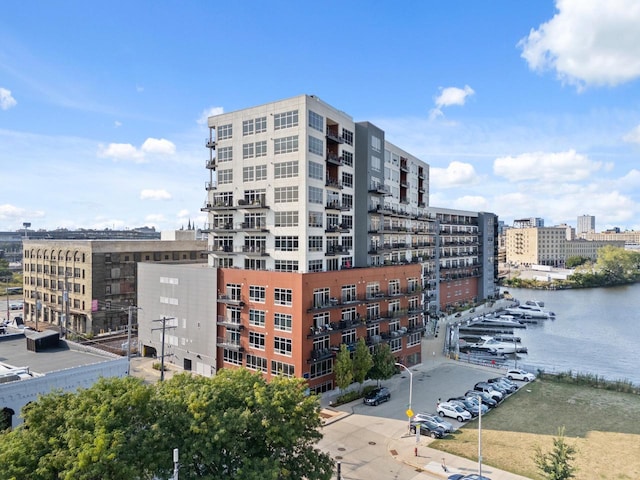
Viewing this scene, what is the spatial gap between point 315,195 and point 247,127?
1153cm

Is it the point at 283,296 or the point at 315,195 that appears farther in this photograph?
the point at 315,195

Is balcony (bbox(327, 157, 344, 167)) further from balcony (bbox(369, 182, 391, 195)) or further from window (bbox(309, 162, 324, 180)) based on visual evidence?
balcony (bbox(369, 182, 391, 195))

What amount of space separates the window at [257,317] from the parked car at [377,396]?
43.1 ft

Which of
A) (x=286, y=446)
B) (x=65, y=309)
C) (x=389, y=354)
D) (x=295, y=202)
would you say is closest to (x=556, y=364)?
(x=389, y=354)

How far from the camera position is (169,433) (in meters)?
19.3

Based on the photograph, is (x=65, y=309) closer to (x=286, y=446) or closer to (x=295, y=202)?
(x=295, y=202)

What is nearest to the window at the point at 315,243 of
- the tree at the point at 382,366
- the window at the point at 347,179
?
the window at the point at 347,179

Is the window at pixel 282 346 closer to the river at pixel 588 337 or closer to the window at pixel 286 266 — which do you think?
the window at pixel 286 266

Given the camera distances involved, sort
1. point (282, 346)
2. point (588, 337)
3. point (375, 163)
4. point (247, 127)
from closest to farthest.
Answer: point (282, 346)
point (247, 127)
point (375, 163)
point (588, 337)

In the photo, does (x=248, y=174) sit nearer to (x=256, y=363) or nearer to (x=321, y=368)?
(x=256, y=363)

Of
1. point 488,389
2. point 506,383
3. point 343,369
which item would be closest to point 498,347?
point 506,383

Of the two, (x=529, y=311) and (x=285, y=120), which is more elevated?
(x=285, y=120)

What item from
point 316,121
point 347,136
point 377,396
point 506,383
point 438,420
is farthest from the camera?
point 347,136

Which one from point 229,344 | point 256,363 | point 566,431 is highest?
point 229,344
